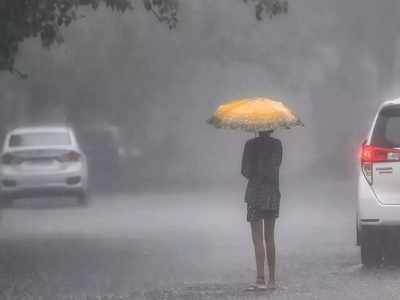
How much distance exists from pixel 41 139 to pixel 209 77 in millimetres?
27323

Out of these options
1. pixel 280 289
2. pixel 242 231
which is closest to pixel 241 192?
pixel 242 231

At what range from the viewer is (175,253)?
63.6 ft

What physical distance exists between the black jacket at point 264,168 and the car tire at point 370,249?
1.81 metres

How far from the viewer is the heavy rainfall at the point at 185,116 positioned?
2100cm

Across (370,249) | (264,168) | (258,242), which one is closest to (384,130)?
(370,249)

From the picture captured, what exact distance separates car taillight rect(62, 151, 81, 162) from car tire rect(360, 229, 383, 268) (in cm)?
1525

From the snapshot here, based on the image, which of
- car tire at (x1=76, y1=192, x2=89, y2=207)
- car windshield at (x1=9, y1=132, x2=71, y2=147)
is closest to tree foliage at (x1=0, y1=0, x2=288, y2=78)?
car windshield at (x1=9, y1=132, x2=71, y2=147)

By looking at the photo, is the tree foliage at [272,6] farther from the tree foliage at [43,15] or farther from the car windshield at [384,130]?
the car windshield at [384,130]

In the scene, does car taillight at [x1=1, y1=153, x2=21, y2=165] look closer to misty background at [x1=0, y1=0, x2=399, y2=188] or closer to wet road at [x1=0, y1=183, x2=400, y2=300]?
wet road at [x1=0, y1=183, x2=400, y2=300]

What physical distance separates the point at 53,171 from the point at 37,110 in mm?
27100

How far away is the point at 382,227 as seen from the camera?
16094 mm

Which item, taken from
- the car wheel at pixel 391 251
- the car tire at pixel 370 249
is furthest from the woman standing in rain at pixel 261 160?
the car wheel at pixel 391 251

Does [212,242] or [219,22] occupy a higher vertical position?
[219,22]

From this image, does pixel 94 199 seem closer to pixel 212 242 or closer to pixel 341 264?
pixel 212 242
